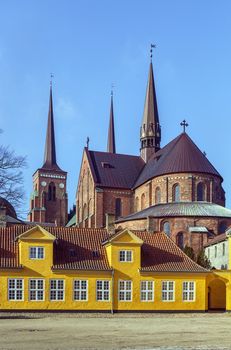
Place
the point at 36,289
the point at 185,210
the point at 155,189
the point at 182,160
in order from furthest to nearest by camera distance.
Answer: the point at 155,189, the point at 182,160, the point at 185,210, the point at 36,289

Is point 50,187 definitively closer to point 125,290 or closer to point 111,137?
point 111,137

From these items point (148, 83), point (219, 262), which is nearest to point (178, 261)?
point (219, 262)

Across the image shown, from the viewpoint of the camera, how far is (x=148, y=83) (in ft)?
356

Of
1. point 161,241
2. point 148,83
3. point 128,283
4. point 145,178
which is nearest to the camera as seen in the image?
point 128,283

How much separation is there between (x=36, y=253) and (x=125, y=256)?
6882mm

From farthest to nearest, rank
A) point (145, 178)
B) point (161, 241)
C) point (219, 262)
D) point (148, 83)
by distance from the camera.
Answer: point (148, 83) < point (145, 178) < point (219, 262) < point (161, 241)

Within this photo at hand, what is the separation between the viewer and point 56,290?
47250mm

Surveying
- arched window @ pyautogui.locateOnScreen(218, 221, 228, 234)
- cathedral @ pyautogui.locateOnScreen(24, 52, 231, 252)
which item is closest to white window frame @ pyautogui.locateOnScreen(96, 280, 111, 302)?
cathedral @ pyautogui.locateOnScreen(24, 52, 231, 252)

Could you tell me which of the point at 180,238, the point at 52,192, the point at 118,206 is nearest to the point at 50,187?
the point at 52,192

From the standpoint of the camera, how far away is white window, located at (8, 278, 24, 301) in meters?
46.3

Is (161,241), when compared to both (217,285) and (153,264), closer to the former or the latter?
(153,264)

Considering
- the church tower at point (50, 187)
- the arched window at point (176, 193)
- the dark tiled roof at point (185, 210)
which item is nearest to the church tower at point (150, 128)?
the arched window at point (176, 193)

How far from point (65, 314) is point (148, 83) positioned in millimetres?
67988

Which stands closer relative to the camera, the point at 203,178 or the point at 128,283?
the point at 128,283
